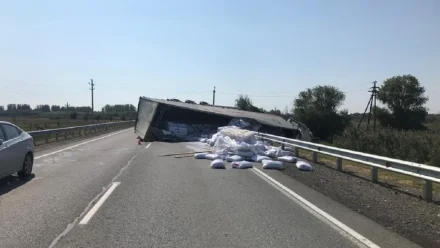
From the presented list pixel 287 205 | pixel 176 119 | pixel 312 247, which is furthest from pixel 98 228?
pixel 176 119

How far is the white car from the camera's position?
35.1ft

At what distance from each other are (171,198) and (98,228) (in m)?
2.65

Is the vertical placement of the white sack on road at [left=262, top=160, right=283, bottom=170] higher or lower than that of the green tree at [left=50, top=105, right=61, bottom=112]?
lower

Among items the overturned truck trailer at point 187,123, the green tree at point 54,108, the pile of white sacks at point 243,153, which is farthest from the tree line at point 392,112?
the green tree at point 54,108

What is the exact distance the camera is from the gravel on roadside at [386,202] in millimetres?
7038

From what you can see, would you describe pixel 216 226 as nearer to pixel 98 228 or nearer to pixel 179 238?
pixel 179 238

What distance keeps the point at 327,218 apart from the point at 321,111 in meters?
81.8

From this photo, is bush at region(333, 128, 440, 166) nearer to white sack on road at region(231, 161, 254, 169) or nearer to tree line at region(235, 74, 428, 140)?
white sack on road at region(231, 161, 254, 169)

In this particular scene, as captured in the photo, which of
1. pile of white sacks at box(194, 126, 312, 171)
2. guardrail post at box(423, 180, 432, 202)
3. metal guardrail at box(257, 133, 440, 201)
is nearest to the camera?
metal guardrail at box(257, 133, 440, 201)

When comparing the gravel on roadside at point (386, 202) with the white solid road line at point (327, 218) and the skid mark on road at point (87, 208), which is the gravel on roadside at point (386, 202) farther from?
the skid mark on road at point (87, 208)

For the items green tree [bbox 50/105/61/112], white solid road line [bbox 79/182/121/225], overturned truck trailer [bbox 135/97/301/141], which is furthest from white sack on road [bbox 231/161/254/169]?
green tree [bbox 50/105/61/112]

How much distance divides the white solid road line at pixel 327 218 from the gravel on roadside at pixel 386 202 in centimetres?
74

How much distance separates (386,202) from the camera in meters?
9.30

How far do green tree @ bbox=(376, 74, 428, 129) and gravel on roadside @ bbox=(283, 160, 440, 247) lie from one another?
74678 mm
